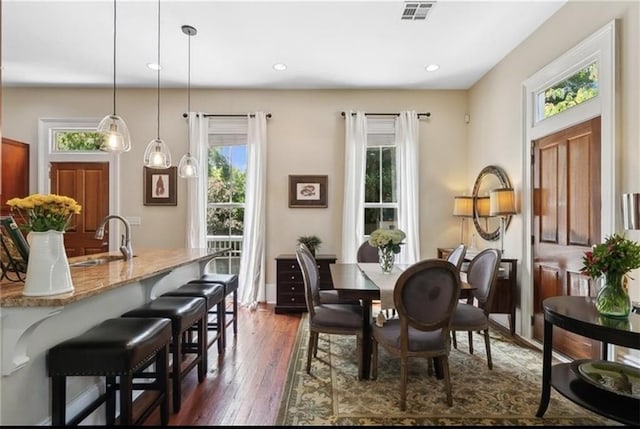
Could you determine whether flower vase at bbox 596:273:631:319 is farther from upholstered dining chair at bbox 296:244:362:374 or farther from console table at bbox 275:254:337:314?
console table at bbox 275:254:337:314

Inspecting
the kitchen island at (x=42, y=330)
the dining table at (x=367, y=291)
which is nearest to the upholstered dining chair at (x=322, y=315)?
the dining table at (x=367, y=291)

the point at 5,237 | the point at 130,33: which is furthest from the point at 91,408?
the point at 130,33

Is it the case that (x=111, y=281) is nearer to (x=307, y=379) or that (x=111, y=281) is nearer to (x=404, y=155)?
(x=307, y=379)

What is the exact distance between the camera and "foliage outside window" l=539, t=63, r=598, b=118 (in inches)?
108

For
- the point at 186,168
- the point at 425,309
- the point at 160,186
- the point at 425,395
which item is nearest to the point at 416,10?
the point at 425,309

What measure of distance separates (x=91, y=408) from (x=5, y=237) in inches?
38.9

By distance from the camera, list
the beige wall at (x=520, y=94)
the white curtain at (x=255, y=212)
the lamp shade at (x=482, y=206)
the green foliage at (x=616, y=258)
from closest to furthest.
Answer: the green foliage at (x=616, y=258), the beige wall at (x=520, y=94), the lamp shade at (x=482, y=206), the white curtain at (x=255, y=212)

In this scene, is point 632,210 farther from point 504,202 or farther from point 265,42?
point 265,42

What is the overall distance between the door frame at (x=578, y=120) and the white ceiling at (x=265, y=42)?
552 millimetres

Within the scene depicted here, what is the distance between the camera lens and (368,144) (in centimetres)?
502

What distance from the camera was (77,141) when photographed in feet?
16.3

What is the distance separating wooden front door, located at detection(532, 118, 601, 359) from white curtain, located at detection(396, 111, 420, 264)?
1634 millimetres

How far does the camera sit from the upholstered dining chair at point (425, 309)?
2129 millimetres

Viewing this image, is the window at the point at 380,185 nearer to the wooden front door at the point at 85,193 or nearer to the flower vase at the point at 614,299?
the flower vase at the point at 614,299
